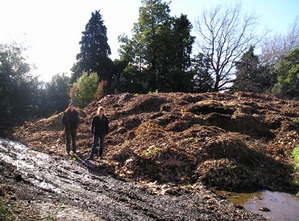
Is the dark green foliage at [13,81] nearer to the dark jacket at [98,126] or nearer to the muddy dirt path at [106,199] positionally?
the dark jacket at [98,126]

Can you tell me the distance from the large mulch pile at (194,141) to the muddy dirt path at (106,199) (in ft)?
2.81

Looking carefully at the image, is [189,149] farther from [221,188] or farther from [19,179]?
[19,179]

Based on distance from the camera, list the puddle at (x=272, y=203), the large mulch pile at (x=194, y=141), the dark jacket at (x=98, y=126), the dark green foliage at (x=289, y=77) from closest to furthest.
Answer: the puddle at (x=272, y=203), the large mulch pile at (x=194, y=141), the dark jacket at (x=98, y=126), the dark green foliage at (x=289, y=77)

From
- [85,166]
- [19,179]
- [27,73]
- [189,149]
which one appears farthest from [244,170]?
[27,73]

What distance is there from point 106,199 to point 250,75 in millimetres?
25795

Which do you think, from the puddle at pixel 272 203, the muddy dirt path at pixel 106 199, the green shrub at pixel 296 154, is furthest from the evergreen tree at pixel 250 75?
the muddy dirt path at pixel 106 199

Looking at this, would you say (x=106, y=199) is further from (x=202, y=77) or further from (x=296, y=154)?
(x=202, y=77)

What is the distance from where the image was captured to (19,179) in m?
5.52

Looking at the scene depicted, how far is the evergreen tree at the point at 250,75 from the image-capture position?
89.6 ft

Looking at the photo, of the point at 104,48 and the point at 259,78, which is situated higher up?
the point at 104,48

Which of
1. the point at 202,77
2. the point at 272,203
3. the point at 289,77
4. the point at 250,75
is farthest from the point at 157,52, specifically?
the point at 272,203

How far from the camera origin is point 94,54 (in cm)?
3122

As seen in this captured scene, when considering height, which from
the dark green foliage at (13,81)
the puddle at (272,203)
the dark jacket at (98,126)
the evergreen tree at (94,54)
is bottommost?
the puddle at (272,203)

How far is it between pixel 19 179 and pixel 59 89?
58.4ft
